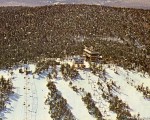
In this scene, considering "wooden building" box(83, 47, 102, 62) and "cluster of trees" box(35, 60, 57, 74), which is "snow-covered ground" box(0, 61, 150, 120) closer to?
"cluster of trees" box(35, 60, 57, 74)

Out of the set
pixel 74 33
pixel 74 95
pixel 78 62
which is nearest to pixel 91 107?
pixel 74 95

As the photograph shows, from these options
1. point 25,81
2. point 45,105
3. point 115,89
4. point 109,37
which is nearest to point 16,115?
point 45,105

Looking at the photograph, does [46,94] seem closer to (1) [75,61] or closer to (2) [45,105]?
(2) [45,105]

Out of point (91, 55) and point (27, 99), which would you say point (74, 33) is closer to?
point (91, 55)

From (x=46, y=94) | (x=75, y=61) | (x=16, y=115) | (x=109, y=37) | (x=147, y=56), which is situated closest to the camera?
(x=16, y=115)

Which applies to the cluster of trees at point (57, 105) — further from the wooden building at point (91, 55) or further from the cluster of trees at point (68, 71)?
the wooden building at point (91, 55)

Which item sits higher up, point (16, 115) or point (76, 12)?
point (76, 12)
